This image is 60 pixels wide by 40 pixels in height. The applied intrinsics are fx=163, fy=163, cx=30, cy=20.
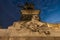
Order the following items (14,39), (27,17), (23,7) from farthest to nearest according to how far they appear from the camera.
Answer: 1. (23,7)
2. (27,17)
3. (14,39)

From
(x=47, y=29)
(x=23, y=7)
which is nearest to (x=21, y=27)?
(x=47, y=29)

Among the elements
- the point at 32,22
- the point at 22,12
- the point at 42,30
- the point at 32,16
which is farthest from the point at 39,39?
the point at 22,12

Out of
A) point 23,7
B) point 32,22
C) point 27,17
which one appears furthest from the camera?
point 23,7

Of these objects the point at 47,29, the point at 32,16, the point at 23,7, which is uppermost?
the point at 23,7

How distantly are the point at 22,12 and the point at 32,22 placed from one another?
159 centimetres

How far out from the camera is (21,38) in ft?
30.9

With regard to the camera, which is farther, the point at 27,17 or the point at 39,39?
the point at 27,17

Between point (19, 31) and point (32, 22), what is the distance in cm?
104

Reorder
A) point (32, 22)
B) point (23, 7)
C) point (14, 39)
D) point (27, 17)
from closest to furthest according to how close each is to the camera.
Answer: point (14, 39) < point (32, 22) < point (27, 17) < point (23, 7)

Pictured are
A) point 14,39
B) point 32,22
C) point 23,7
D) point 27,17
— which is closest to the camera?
point 14,39

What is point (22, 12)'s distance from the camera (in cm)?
1141

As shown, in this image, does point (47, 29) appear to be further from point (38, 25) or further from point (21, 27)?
point (21, 27)

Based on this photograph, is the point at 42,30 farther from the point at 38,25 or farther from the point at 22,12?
the point at 22,12

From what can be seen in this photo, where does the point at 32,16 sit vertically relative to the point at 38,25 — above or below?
above
